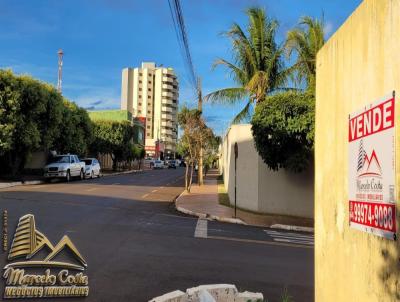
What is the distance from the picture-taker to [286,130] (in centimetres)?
1596

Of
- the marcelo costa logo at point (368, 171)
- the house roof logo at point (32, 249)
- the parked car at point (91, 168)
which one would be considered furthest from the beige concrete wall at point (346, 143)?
the parked car at point (91, 168)

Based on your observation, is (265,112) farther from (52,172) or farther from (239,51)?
(52,172)

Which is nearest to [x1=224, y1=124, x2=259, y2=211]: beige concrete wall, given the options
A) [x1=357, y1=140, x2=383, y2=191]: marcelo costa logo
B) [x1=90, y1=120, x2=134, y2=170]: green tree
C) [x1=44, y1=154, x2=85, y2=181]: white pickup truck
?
[x1=357, y1=140, x2=383, y2=191]: marcelo costa logo

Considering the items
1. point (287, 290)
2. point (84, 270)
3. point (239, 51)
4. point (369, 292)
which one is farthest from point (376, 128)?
point (239, 51)

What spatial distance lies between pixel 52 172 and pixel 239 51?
56.3 feet

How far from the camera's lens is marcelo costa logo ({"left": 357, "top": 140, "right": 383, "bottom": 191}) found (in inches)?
130

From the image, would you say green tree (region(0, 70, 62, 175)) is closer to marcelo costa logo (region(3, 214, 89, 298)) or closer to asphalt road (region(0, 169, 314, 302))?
asphalt road (region(0, 169, 314, 302))

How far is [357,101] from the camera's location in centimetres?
384

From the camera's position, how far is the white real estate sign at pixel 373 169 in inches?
124

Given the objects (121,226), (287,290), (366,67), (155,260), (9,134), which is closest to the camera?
(366,67)

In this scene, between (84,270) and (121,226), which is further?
(121,226)

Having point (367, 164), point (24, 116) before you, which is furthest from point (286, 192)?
point (24, 116)

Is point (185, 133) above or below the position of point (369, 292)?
above

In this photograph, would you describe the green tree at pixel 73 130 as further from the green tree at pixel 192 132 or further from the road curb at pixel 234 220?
the road curb at pixel 234 220
